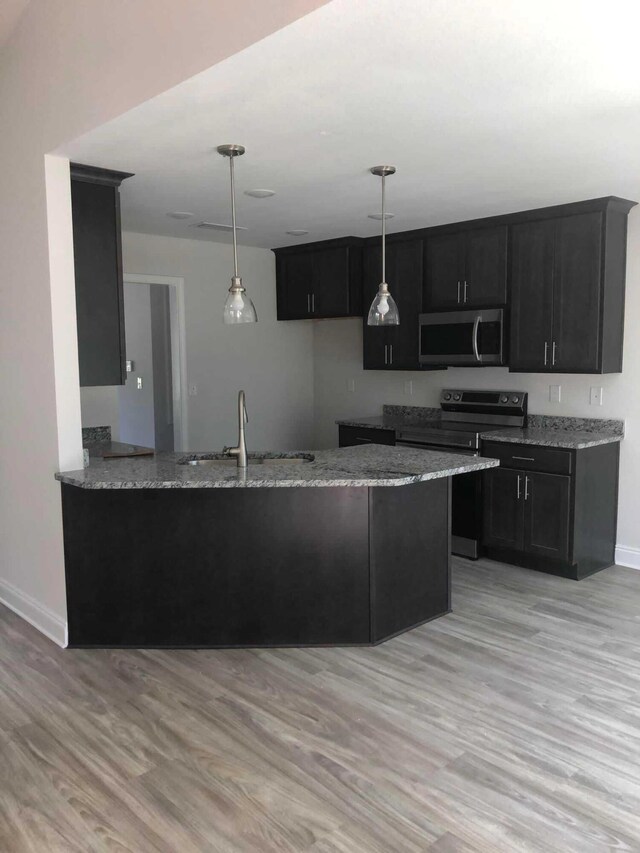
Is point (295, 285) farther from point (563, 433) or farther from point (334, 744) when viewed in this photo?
point (334, 744)

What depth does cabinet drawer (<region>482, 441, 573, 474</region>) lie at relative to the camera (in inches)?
166

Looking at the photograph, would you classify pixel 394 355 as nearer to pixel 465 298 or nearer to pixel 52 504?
pixel 465 298

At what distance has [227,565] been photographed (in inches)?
130

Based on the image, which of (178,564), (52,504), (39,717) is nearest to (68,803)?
(39,717)

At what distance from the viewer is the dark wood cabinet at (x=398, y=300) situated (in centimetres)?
529

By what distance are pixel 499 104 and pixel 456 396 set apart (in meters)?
2.98

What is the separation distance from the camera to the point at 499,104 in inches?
102

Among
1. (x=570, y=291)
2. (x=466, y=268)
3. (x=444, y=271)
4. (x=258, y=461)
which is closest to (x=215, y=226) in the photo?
(x=444, y=271)

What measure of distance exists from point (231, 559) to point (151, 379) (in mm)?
3409


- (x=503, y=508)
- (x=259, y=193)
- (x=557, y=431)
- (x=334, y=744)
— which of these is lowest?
(x=334, y=744)

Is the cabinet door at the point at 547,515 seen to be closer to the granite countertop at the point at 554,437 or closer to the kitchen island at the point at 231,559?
the granite countertop at the point at 554,437

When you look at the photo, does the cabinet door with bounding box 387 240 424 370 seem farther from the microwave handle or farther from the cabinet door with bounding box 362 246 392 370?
the microwave handle

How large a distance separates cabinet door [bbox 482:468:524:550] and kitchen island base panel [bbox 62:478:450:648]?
139 centimetres

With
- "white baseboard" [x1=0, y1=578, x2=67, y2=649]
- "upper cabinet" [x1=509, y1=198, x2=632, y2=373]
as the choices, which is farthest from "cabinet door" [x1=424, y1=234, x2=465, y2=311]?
"white baseboard" [x1=0, y1=578, x2=67, y2=649]
